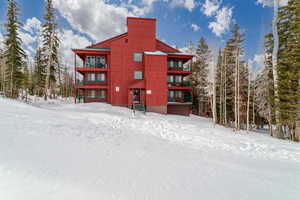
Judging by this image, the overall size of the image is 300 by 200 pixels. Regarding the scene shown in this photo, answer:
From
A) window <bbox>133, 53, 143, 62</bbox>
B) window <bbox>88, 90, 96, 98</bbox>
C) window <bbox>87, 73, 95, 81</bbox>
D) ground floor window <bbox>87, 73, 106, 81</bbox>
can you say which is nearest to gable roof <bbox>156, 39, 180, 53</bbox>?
window <bbox>133, 53, 143, 62</bbox>

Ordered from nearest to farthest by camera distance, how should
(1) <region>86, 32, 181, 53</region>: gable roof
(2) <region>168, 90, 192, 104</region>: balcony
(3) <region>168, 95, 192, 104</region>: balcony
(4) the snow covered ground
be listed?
(4) the snow covered ground, (1) <region>86, 32, 181, 53</region>: gable roof, (3) <region>168, 95, 192, 104</region>: balcony, (2) <region>168, 90, 192, 104</region>: balcony

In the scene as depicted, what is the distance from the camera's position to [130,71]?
58.2 ft

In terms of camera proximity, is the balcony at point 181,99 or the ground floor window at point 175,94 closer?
the balcony at point 181,99

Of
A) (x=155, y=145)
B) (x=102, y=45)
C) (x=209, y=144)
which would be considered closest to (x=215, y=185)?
(x=155, y=145)

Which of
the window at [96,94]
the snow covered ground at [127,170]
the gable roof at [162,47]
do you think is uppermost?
the gable roof at [162,47]

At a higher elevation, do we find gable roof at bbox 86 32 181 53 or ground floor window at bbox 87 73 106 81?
gable roof at bbox 86 32 181 53

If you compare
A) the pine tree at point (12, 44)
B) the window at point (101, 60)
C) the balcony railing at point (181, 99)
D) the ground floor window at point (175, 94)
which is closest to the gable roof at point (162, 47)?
the ground floor window at point (175, 94)

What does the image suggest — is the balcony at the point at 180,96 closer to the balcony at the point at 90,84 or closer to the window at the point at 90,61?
the balcony at the point at 90,84

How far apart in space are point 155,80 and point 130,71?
403 centimetres

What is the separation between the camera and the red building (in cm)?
1641

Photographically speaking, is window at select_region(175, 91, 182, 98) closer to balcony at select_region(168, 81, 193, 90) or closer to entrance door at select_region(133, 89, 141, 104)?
balcony at select_region(168, 81, 193, 90)

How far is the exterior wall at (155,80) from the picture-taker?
1630 cm

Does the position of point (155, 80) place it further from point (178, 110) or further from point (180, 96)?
point (178, 110)

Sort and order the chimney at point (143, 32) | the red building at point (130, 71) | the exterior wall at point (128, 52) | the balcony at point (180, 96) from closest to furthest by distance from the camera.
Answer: the red building at point (130, 71) → the exterior wall at point (128, 52) → the chimney at point (143, 32) → the balcony at point (180, 96)
